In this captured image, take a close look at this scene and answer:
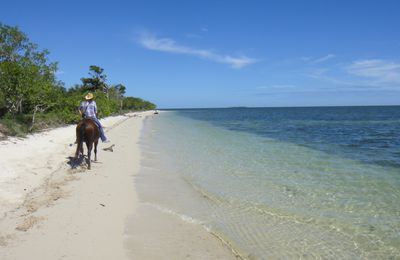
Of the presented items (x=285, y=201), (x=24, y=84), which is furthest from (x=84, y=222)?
(x=24, y=84)

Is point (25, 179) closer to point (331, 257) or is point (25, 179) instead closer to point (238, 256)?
point (238, 256)

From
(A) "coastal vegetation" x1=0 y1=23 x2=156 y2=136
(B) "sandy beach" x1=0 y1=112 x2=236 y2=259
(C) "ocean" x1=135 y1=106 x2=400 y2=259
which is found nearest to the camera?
(B) "sandy beach" x1=0 y1=112 x2=236 y2=259

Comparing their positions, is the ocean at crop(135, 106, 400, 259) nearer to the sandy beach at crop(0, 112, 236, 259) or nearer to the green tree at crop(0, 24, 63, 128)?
the sandy beach at crop(0, 112, 236, 259)

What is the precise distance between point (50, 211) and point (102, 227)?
127cm

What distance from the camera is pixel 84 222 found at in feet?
20.4

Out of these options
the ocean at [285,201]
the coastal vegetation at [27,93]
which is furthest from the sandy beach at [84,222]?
the coastal vegetation at [27,93]

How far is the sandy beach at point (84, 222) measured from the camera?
5.16 m

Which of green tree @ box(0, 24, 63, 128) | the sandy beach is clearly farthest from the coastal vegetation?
the sandy beach

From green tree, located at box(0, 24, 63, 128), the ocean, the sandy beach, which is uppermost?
green tree, located at box(0, 24, 63, 128)

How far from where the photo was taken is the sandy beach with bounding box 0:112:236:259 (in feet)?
16.9

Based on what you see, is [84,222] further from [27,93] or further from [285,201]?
[27,93]

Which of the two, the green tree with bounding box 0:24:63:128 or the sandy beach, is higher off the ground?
the green tree with bounding box 0:24:63:128

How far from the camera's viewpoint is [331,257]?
546cm

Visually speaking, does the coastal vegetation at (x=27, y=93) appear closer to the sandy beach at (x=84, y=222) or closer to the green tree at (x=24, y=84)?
the green tree at (x=24, y=84)
